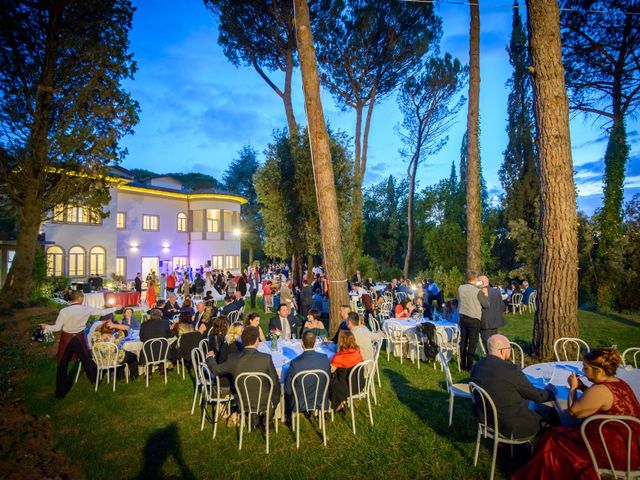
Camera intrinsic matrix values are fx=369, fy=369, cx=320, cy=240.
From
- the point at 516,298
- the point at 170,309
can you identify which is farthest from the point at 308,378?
the point at 516,298

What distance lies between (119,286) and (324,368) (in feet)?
57.0

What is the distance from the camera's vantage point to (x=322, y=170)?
315 inches

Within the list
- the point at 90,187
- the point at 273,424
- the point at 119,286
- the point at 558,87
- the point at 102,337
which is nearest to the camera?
the point at 273,424

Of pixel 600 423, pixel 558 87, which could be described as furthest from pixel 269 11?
pixel 600 423

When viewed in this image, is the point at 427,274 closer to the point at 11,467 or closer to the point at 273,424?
the point at 273,424

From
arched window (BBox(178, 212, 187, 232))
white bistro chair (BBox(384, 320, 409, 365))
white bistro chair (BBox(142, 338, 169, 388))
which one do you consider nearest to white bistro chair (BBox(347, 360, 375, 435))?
white bistro chair (BBox(384, 320, 409, 365))

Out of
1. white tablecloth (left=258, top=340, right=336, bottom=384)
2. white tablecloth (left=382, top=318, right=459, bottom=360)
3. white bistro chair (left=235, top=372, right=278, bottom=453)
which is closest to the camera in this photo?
white bistro chair (left=235, top=372, right=278, bottom=453)

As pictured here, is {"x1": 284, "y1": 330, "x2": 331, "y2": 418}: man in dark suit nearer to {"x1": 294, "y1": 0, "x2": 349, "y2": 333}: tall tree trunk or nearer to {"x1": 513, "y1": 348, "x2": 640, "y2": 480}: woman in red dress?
{"x1": 513, "y1": 348, "x2": 640, "y2": 480}: woman in red dress

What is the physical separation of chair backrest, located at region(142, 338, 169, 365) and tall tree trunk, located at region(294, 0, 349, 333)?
3.24 m

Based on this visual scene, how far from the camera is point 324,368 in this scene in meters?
3.93

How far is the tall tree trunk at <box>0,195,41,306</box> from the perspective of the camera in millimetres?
11336

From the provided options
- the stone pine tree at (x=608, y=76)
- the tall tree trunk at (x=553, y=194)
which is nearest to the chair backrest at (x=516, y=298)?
the stone pine tree at (x=608, y=76)

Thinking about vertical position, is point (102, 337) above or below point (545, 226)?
below

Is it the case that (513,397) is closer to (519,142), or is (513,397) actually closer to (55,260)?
(519,142)
